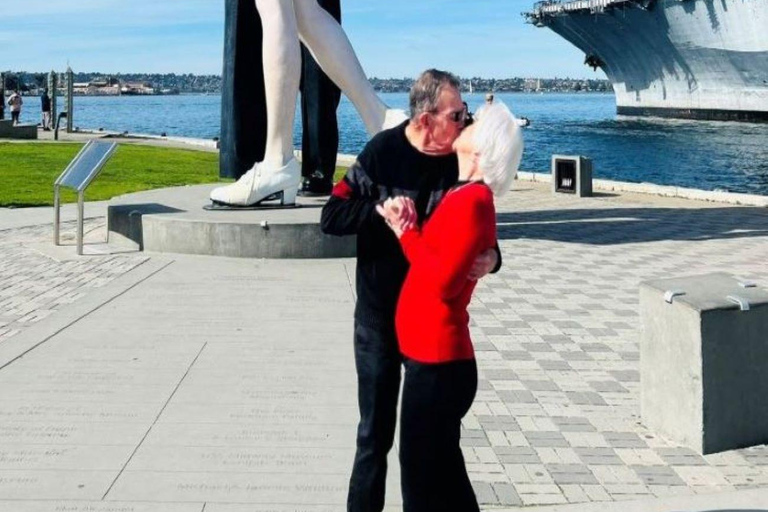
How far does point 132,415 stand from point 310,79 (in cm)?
796

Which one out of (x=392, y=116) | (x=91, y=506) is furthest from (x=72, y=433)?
(x=392, y=116)

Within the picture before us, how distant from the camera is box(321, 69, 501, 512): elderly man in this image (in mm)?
3256

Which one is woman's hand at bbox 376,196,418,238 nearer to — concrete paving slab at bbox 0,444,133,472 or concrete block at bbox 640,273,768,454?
concrete paving slab at bbox 0,444,133,472

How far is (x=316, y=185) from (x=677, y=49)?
208 ft

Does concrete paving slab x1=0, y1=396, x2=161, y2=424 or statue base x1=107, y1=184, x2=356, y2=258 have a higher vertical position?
statue base x1=107, y1=184, x2=356, y2=258

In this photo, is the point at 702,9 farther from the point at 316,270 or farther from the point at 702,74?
the point at 316,270

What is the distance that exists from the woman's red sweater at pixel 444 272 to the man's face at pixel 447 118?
223 millimetres

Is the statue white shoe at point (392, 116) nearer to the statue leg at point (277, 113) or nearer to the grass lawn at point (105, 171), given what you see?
the statue leg at point (277, 113)

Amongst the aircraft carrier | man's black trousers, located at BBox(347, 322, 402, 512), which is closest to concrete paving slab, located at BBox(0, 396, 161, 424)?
man's black trousers, located at BBox(347, 322, 402, 512)

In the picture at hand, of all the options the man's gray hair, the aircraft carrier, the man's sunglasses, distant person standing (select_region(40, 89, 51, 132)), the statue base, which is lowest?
the statue base

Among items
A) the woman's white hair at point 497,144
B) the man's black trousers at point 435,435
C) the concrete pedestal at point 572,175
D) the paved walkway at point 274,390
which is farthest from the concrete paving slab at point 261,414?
the concrete pedestal at point 572,175

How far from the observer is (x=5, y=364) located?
20.7 feet

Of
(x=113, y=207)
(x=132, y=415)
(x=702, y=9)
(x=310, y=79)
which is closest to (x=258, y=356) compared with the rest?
(x=132, y=415)

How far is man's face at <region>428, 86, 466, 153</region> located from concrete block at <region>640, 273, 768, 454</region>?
2.12 meters
